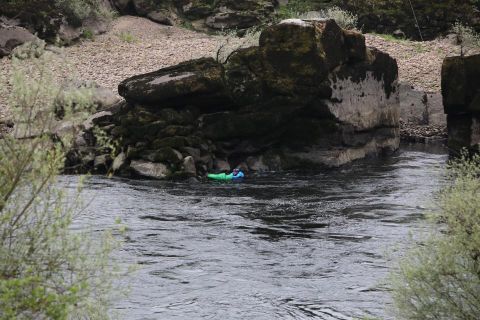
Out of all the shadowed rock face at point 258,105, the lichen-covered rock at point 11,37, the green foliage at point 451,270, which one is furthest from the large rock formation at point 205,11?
the green foliage at point 451,270

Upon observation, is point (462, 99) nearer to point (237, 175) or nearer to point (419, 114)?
point (419, 114)

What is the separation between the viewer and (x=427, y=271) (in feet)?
24.1

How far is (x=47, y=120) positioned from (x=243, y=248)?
8.06m

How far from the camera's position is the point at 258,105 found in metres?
26.2

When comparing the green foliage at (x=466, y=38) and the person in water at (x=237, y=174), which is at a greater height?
the green foliage at (x=466, y=38)

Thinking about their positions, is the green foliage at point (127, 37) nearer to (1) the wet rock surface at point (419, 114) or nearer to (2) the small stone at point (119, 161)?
(1) the wet rock surface at point (419, 114)

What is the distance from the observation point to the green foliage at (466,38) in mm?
40062

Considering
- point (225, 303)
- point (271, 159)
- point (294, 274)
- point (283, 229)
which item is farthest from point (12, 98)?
point (271, 159)

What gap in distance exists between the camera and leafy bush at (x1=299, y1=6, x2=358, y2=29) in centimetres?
4212

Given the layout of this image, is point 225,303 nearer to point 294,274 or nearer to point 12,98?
point 294,274

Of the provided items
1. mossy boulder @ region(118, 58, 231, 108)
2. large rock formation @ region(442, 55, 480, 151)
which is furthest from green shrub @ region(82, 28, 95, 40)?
large rock formation @ region(442, 55, 480, 151)

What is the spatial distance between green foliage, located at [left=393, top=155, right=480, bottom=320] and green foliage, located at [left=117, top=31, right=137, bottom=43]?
34465 millimetres

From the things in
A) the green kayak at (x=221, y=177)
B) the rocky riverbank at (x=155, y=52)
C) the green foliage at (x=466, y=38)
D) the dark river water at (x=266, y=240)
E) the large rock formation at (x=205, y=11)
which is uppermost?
the large rock formation at (x=205, y=11)

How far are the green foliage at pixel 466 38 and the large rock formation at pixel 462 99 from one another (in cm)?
1235
